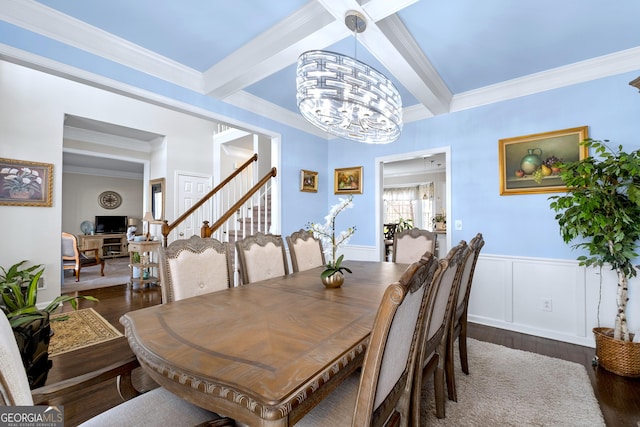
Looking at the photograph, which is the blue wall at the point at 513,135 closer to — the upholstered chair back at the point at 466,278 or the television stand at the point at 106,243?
the upholstered chair back at the point at 466,278

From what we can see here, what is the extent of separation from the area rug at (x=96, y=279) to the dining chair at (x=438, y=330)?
5.36 meters

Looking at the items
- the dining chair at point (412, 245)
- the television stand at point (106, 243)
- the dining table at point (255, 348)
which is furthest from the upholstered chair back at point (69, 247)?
the dining chair at point (412, 245)

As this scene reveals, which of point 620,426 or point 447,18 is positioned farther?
point 447,18

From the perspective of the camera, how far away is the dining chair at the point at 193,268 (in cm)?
174

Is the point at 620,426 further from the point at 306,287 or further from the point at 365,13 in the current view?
the point at 365,13

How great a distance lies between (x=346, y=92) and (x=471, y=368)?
2263 mm

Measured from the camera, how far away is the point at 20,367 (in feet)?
2.31

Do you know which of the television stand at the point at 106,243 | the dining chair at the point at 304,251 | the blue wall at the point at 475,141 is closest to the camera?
the blue wall at the point at 475,141

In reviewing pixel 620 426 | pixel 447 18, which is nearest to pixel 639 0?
pixel 447 18

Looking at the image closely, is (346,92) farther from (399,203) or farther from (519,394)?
(399,203)

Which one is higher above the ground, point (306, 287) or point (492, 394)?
point (306, 287)

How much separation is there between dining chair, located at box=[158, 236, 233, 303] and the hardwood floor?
2.56 ft

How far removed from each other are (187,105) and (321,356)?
285 centimetres

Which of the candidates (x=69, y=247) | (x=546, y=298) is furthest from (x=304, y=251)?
(x=69, y=247)
